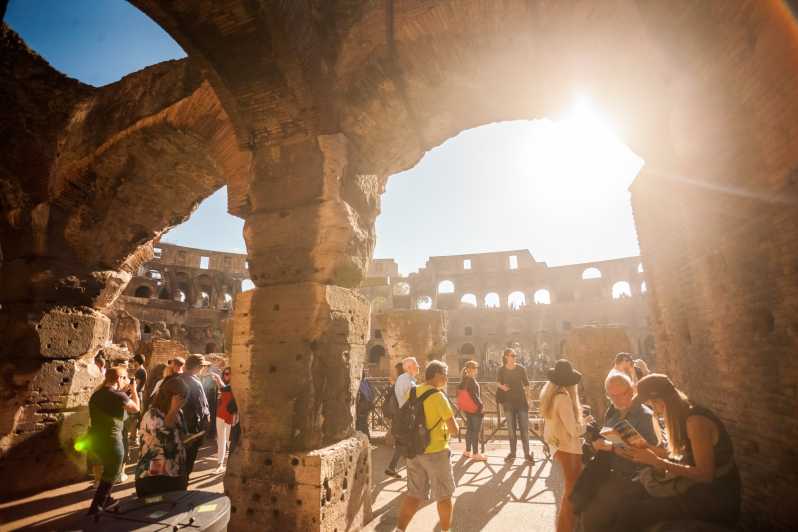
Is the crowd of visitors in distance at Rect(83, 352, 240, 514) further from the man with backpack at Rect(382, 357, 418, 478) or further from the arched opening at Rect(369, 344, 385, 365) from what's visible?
the arched opening at Rect(369, 344, 385, 365)

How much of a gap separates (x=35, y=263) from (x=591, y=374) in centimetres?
1024

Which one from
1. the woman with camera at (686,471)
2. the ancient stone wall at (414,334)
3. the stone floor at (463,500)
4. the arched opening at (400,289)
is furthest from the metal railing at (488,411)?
the arched opening at (400,289)

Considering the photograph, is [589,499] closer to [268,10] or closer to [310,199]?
[310,199]

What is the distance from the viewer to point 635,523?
7.14 ft

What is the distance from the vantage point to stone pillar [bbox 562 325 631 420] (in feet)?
27.5

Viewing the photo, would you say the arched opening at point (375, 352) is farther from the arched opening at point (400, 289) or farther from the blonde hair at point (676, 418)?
the blonde hair at point (676, 418)

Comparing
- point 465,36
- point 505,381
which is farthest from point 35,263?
point 505,381

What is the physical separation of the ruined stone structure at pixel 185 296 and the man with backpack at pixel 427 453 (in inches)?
904

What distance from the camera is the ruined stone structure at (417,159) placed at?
244 centimetres

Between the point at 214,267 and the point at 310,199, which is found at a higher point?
the point at 214,267

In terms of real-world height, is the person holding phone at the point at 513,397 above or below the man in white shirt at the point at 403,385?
below

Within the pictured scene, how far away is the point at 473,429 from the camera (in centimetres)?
559

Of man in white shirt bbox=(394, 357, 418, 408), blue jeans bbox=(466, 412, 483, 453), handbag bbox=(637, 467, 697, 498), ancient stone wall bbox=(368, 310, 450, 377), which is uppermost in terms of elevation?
ancient stone wall bbox=(368, 310, 450, 377)

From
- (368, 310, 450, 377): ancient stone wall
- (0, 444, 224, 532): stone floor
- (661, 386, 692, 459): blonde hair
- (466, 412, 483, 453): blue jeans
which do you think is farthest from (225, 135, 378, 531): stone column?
(368, 310, 450, 377): ancient stone wall
